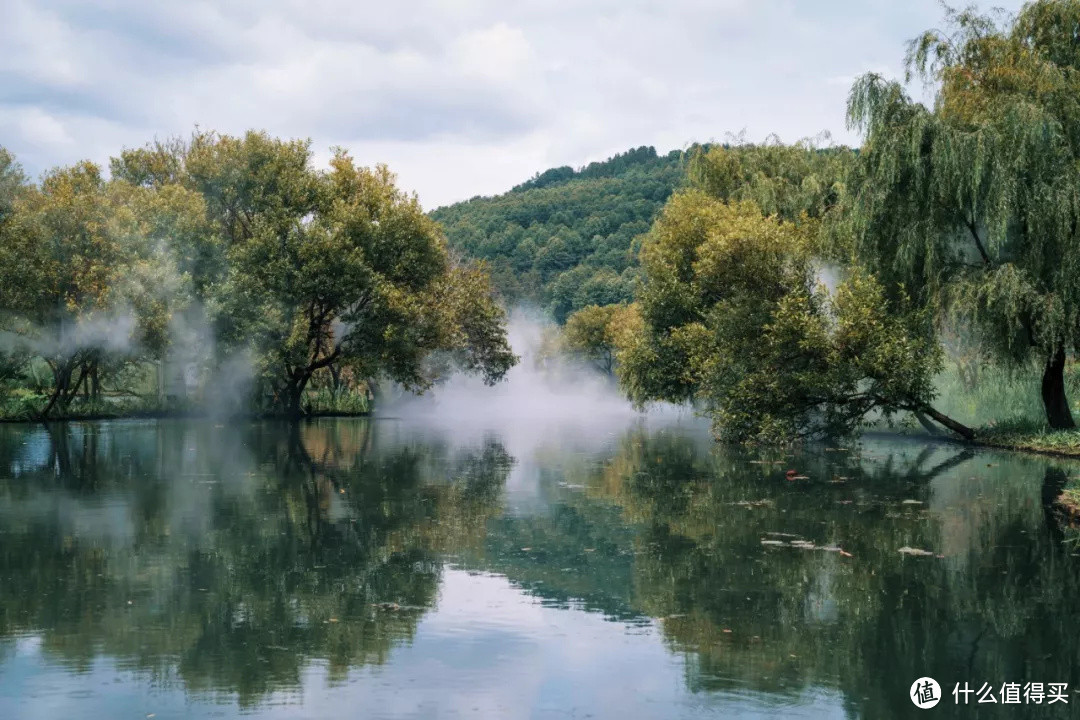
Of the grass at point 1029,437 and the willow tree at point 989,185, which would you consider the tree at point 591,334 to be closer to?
the grass at point 1029,437

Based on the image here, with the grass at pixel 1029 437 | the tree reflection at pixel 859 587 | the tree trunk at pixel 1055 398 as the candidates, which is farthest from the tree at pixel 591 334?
the tree reflection at pixel 859 587

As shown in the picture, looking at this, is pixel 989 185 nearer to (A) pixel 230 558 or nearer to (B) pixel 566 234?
(A) pixel 230 558

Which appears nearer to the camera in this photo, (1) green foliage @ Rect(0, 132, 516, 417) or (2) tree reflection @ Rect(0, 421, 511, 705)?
(2) tree reflection @ Rect(0, 421, 511, 705)

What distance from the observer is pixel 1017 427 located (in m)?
30.9

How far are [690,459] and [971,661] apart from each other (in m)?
20.3

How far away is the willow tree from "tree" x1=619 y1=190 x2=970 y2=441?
4.83 ft

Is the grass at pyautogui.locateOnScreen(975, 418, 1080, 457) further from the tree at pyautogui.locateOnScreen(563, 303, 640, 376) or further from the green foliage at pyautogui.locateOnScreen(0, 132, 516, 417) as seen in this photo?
the tree at pyautogui.locateOnScreen(563, 303, 640, 376)

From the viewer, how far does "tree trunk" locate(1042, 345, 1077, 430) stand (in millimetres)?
29266

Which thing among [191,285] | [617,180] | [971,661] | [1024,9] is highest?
[617,180]

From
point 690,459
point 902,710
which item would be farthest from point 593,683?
point 690,459

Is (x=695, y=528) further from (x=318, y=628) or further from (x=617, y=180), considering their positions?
(x=617, y=180)
